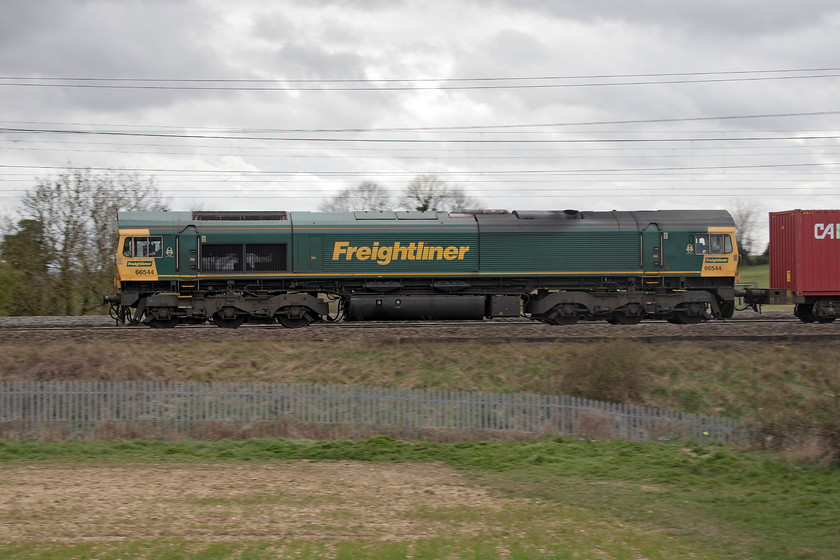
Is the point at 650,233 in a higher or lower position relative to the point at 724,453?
higher

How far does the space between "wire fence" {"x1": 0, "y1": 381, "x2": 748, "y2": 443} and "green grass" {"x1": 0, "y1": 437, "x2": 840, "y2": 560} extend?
0.95 m

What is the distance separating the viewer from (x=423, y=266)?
23.4 metres

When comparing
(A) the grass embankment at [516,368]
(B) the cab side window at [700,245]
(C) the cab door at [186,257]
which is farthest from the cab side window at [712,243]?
(C) the cab door at [186,257]

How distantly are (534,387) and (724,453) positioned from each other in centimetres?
591

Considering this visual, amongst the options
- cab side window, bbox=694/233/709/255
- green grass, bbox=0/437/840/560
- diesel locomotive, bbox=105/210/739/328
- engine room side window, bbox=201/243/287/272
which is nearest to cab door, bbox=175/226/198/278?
diesel locomotive, bbox=105/210/739/328

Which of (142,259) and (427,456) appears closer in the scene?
(427,456)

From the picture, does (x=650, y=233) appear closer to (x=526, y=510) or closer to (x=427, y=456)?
(x=427, y=456)

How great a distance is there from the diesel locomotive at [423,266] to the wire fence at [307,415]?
26.7 ft

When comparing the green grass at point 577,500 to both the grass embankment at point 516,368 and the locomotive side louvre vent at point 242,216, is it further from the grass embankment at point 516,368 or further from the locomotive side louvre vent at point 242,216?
the locomotive side louvre vent at point 242,216

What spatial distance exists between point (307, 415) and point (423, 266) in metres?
9.69

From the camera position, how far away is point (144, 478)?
1007 cm

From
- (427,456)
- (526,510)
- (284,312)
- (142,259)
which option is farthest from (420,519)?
(142,259)

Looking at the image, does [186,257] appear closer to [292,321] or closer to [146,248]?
[146,248]

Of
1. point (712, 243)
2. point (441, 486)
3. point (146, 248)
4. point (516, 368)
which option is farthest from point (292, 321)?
point (712, 243)
